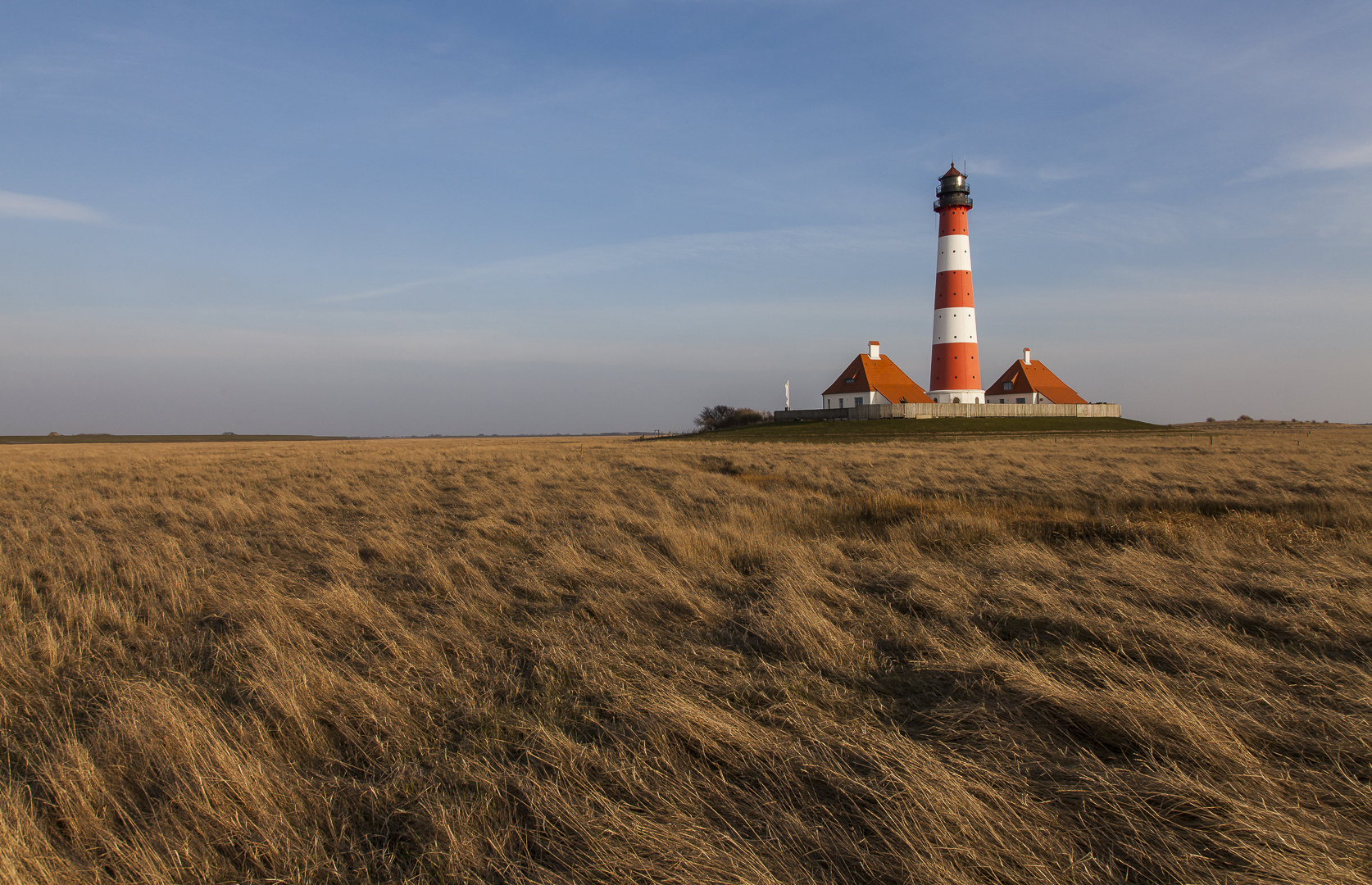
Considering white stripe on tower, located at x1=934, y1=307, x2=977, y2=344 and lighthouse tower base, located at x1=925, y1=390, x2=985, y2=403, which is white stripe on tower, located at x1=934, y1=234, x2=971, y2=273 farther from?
lighthouse tower base, located at x1=925, y1=390, x2=985, y2=403

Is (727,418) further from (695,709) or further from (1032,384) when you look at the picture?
(695,709)

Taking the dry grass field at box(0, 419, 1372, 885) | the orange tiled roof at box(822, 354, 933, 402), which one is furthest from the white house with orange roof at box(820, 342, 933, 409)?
the dry grass field at box(0, 419, 1372, 885)

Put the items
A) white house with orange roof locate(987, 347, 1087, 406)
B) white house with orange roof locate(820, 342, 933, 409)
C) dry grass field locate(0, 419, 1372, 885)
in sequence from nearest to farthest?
1. dry grass field locate(0, 419, 1372, 885)
2. white house with orange roof locate(820, 342, 933, 409)
3. white house with orange roof locate(987, 347, 1087, 406)

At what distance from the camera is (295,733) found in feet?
13.1

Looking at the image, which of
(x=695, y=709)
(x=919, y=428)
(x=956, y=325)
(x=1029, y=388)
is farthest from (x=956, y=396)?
(x=695, y=709)

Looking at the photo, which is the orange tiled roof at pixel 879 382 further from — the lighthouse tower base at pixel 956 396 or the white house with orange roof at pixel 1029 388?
the white house with orange roof at pixel 1029 388

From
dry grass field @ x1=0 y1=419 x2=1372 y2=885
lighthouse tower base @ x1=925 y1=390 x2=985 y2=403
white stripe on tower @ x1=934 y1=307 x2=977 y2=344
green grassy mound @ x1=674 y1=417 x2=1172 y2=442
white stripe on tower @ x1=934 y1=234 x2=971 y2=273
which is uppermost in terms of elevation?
white stripe on tower @ x1=934 y1=234 x2=971 y2=273

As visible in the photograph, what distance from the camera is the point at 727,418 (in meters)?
66.8

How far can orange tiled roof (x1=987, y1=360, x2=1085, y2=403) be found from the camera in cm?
6144

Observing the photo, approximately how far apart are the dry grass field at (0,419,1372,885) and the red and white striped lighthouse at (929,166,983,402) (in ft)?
139

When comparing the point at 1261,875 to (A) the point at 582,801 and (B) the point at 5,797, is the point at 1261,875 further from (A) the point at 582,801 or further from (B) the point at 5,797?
(B) the point at 5,797

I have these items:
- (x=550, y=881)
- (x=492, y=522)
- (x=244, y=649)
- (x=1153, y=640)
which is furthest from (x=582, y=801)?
(x=492, y=522)

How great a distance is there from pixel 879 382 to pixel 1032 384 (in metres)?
14.4

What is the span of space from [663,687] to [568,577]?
342 cm
